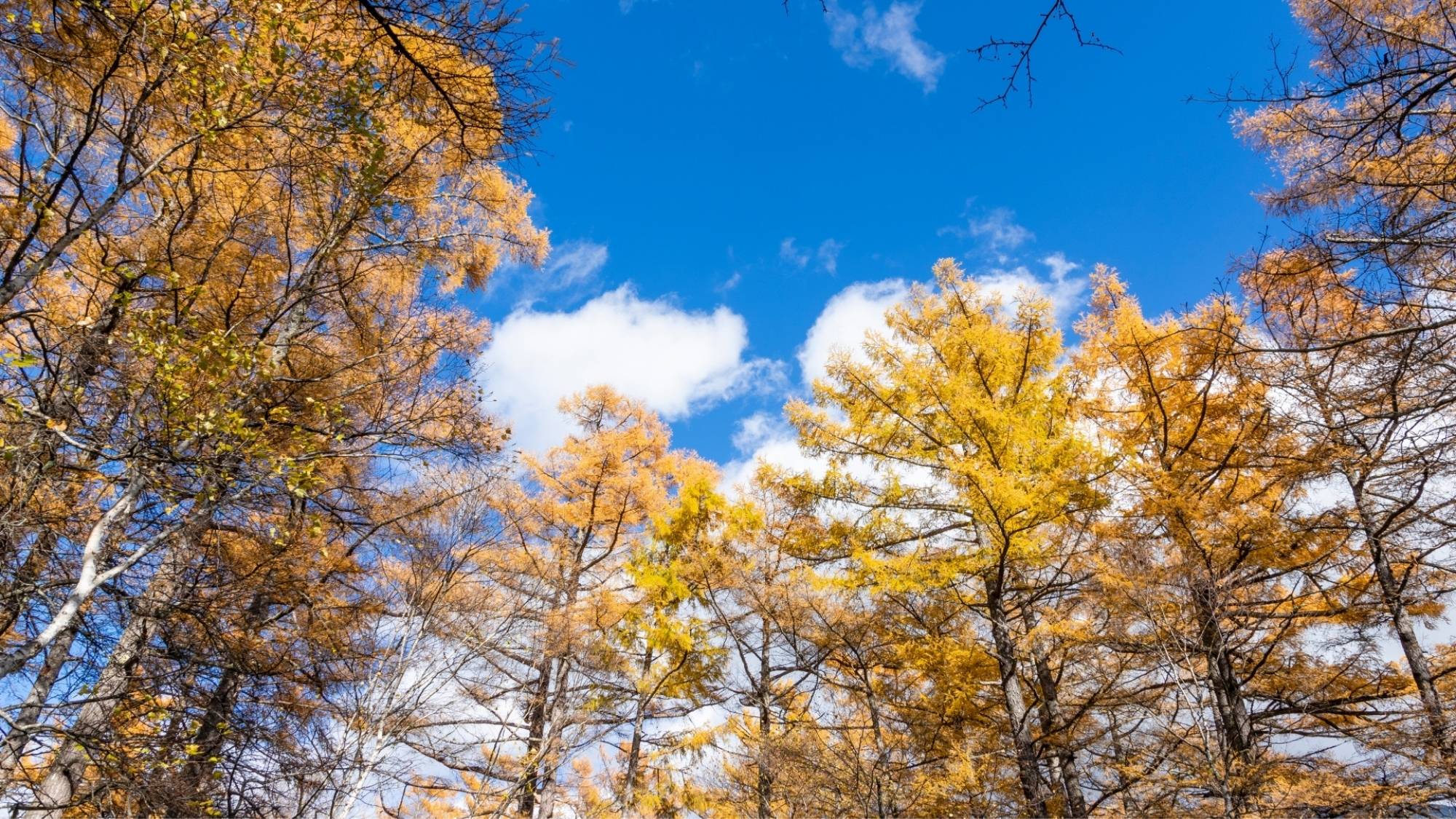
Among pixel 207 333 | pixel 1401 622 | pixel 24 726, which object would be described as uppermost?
pixel 207 333

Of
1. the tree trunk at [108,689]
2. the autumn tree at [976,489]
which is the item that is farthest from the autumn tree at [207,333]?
the autumn tree at [976,489]

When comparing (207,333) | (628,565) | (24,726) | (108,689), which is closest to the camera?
(24,726)

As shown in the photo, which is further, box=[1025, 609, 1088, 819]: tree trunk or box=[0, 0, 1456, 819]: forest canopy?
box=[1025, 609, 1088, 819]: tree trunk

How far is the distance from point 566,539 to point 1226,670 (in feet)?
30.5

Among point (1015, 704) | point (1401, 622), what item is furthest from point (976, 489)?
point (1401, 622)

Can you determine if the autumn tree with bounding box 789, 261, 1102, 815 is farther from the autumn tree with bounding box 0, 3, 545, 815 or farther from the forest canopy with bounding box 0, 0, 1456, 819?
the autumn tree with bounding box 0, 3, 545, 815

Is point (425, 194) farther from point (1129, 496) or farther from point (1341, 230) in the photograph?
point (1129, 496)

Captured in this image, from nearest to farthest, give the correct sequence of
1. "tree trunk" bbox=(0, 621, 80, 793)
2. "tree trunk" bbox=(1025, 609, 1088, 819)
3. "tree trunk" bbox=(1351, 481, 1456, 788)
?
1. "tree trunk" bbox=(0, 621, 80, 793)
2. "tree trunk" bbox=(1351, 481, 1456, 788)
3. "tree trunk" bbox=(1025, 609, 1088, 819)

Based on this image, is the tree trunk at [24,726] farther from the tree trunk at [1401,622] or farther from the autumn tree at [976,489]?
the tree trunk at [1401,622]

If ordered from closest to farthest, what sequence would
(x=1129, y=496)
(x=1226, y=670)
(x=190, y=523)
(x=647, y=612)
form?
(x=190, y=523) → (x=1226, y=670) → (x=1129, y=496) → (x=647, y=612)

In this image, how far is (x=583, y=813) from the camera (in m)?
8.12

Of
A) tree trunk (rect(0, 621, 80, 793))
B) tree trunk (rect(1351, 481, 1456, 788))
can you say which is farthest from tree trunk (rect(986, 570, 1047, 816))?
tree trunk (rect(0, 621, 80, 793))

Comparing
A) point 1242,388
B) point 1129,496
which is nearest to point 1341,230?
point 1242,388

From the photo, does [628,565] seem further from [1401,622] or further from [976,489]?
[1401,622]
